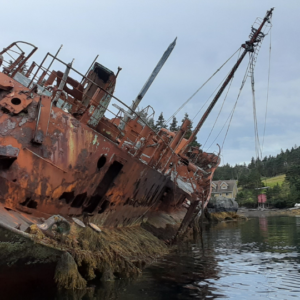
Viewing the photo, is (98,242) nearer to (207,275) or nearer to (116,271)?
(116,271)

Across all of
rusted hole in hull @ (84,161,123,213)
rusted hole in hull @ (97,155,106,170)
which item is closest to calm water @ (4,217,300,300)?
rusted hole in hull @ (84,161,123,213)

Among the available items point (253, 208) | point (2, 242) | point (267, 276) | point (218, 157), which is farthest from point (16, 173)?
point (253, 208)

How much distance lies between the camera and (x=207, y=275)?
23.3ft

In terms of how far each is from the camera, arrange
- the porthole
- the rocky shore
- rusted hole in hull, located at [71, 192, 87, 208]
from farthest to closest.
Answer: the rocky shore
rusted hole in hull, located at [71, 192, 87, 208]
the porthole

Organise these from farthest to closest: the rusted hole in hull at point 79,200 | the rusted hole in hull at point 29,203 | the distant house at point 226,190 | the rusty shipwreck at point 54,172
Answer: the distant house at point 226,190 → the rusted hole in hull at point 79,200 → the rusted hole in hull at point 29,203 → the rusty shipwreck at point 54,172

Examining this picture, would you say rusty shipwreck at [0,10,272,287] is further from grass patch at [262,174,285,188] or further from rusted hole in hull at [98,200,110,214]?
grass patch at [262,174,285,188]

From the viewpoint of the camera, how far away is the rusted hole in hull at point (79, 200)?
22.6ft

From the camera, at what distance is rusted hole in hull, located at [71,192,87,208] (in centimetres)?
689

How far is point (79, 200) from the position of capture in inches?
276

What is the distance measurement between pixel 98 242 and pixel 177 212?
11.2 metres

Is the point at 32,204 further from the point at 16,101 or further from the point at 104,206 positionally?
the point at 104,206

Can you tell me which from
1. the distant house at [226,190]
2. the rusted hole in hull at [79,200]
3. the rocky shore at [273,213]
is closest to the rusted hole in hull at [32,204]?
the rusted hole in hull at [79,200]

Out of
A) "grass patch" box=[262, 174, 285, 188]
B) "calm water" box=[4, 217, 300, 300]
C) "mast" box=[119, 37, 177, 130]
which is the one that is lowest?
"calm water" box=[4, 217, 300, 300]

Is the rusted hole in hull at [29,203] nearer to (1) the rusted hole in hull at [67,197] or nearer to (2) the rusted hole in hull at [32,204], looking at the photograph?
(2) the rusted hole in hull at [32,204]
